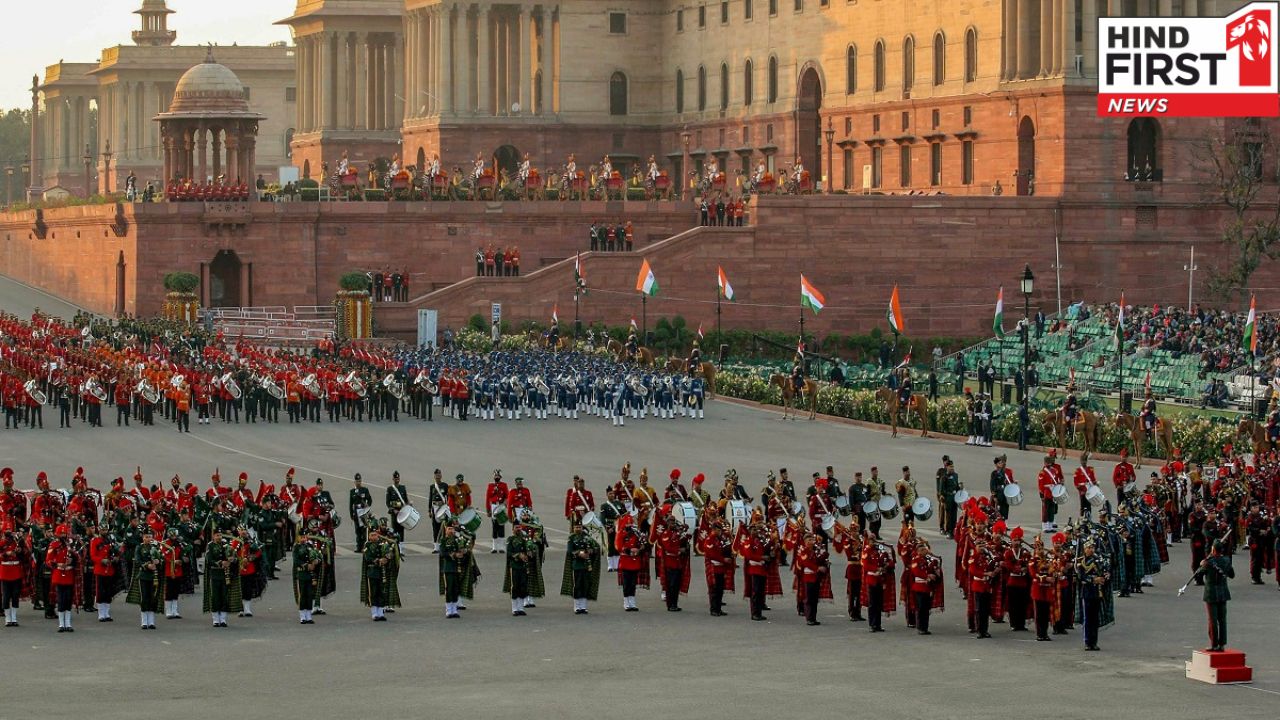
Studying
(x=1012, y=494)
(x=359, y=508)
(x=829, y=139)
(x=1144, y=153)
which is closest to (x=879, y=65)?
(x=829, y=139)

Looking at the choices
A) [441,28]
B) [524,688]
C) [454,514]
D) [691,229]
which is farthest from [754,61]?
[524,688]

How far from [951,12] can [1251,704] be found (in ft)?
198

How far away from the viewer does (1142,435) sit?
47.6 meters

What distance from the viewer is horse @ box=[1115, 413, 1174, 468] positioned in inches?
1858

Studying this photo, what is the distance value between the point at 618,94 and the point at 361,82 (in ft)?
56.2

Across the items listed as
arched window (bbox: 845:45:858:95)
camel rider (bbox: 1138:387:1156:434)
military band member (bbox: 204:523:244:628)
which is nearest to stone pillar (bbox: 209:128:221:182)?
arched window (bbox: 845:45:858:95)

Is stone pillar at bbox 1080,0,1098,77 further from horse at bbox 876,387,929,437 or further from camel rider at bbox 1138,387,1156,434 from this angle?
camel rider at bbox 1138,387,1156,434

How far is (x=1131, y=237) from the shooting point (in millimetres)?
78250

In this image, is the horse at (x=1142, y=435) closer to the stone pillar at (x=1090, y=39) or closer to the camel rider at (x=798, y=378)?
the camel rider at (x=798, y=378)

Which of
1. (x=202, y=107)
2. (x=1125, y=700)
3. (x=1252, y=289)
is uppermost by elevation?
(x=202, y=107)

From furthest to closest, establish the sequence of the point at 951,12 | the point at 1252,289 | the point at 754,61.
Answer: the point at 754,61 → the point at 951,12 → the point at 1252,289

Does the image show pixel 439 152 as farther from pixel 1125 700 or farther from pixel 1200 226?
pixel 1125 700

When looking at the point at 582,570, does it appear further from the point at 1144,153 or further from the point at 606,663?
the point at 1144,153

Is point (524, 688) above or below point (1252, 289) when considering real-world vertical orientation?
below
